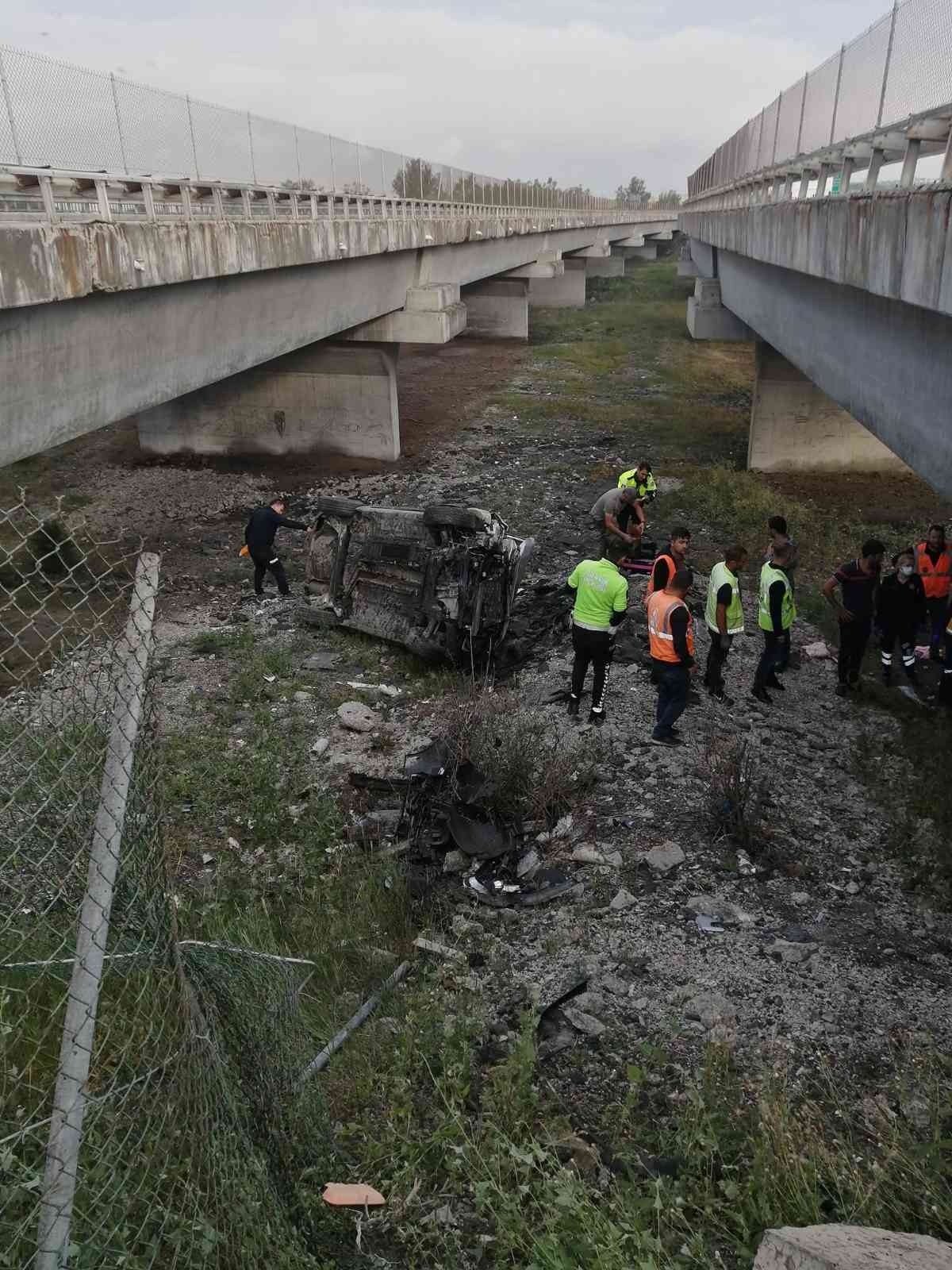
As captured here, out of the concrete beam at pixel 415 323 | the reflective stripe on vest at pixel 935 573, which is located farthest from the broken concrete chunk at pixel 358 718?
the concrete beam at pixel 415 323

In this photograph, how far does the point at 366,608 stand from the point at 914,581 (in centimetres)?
511

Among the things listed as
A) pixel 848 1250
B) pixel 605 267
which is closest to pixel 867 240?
pixel 848 1250

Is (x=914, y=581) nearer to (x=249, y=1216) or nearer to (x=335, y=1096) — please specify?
(x=335, y=1096)

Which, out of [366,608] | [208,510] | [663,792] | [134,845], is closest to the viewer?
[134,845]

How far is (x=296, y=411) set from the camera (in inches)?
708

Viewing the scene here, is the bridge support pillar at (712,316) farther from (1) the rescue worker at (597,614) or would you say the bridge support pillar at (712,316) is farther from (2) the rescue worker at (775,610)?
(1) the rescue worker at (597,614)

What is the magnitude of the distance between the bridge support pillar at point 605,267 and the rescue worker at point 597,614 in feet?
180

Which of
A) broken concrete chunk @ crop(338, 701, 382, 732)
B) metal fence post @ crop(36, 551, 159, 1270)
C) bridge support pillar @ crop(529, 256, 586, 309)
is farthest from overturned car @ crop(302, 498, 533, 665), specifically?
bridge support pillar @ crop(529, 256, 586, 309)

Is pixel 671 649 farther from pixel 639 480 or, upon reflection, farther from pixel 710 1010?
pixel 639 480

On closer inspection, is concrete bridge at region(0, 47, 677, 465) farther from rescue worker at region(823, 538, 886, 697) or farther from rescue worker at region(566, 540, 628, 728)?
rescue worker at region(823, 538, 886, 697)

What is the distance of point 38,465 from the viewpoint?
17.2 m

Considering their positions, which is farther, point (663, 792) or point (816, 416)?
point (816, 416)

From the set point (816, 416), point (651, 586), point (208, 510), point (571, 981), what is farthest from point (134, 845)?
point (816, 416)

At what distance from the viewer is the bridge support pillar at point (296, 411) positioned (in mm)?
17656
